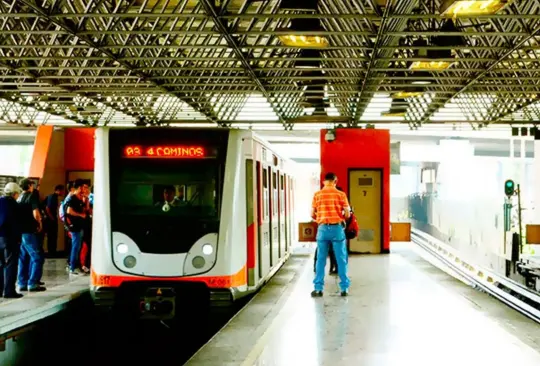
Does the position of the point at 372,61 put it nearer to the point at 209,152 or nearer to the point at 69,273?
the point at 209,152

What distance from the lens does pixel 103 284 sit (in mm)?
9828

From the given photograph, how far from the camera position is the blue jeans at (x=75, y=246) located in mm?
13461

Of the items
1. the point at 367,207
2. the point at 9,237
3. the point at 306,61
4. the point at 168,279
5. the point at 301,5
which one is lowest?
the point at 168,279

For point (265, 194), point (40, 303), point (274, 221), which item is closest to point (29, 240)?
point (40, 303)

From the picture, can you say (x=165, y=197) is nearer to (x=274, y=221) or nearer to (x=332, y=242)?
(x=332, y=242)

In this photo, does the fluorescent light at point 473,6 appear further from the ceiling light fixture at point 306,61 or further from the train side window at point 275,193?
the ceiling light fixture at point 306,61

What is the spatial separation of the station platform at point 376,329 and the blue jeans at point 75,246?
11.8 ft

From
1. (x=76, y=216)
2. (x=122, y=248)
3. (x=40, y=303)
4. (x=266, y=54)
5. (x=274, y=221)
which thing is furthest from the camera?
(x=266, y=54)

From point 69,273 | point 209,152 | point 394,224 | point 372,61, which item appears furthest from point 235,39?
point 394,224

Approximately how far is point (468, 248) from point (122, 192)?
1418cm

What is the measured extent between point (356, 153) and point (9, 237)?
11.8m

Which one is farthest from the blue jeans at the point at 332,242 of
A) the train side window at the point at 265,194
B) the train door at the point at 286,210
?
the train door at the point at 286,210

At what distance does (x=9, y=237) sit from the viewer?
1062 centimetres

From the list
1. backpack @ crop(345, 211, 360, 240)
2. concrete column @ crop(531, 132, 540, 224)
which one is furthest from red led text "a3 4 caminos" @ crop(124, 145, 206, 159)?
concrete column @ crop(531, 132, 540, 224)
